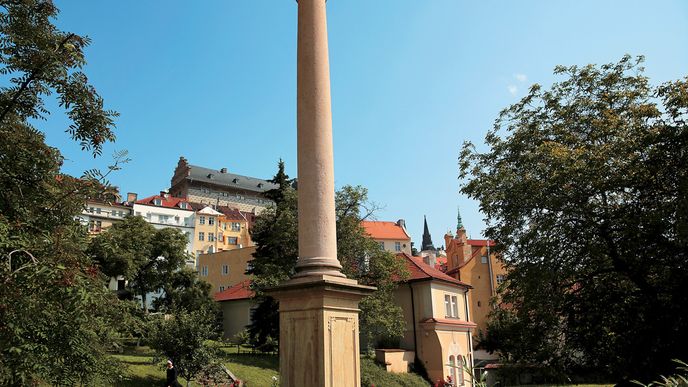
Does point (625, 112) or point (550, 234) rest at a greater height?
point (625, 112)

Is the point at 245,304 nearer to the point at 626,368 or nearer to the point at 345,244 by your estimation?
the point at 345,244

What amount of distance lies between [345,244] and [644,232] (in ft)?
56.4

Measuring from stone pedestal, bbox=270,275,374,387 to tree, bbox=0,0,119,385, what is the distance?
2.53 metres

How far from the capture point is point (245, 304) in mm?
47000

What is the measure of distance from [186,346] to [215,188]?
99.6m

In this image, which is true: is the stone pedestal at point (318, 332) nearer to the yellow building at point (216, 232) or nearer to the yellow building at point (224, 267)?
the yellow building at point (224, 267)

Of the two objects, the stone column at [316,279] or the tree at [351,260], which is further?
the tree at [351,260]

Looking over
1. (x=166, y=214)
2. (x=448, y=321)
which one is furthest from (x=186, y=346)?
(x=166, y=214)

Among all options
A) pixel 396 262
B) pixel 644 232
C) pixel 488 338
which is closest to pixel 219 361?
pixel 396 262

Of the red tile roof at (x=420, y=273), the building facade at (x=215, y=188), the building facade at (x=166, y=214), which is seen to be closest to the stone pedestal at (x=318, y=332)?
the red tile roof at (x=420, y=273)

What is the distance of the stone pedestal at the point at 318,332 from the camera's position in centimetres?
741

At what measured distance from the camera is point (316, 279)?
7.60 meters

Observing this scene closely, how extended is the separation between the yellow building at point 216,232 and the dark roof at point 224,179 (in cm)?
2314

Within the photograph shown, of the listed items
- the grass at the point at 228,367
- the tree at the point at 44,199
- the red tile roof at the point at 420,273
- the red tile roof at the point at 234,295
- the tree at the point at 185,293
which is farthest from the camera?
the red tile roof at the point at 234,295
